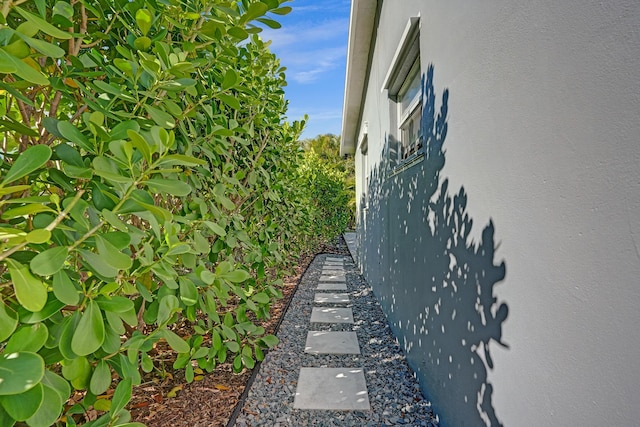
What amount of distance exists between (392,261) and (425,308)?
1.54 meters

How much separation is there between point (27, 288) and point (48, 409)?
31 centimetres

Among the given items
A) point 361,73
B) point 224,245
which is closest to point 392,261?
point 224,245

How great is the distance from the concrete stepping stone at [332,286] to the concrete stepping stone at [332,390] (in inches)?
→ 127

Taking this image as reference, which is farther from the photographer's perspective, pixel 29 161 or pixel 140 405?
pixel 140 405

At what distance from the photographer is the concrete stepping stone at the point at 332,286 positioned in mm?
6388

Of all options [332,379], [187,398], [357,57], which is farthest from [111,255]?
[357,57]

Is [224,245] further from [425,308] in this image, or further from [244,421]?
[425,308]

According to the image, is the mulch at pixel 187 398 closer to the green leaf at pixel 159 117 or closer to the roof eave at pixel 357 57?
the green leaf at pixel 159 117

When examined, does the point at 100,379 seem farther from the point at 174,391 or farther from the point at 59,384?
the point at 174,391

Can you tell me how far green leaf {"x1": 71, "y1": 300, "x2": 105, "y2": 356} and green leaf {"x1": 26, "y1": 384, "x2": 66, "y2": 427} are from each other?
0.33 feet

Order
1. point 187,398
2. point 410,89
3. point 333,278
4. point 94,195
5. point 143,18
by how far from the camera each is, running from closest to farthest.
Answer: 1. point 94,195
2. point 143,18
3. point 187,398
4. point 410,89
5. point 333,278

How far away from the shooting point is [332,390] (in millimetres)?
2777

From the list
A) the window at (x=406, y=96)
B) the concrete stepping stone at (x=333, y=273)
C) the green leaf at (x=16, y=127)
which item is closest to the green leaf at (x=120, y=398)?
the green leaf at (x=16, y=127)

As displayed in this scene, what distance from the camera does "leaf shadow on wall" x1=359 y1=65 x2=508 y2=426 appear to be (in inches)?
64.2
